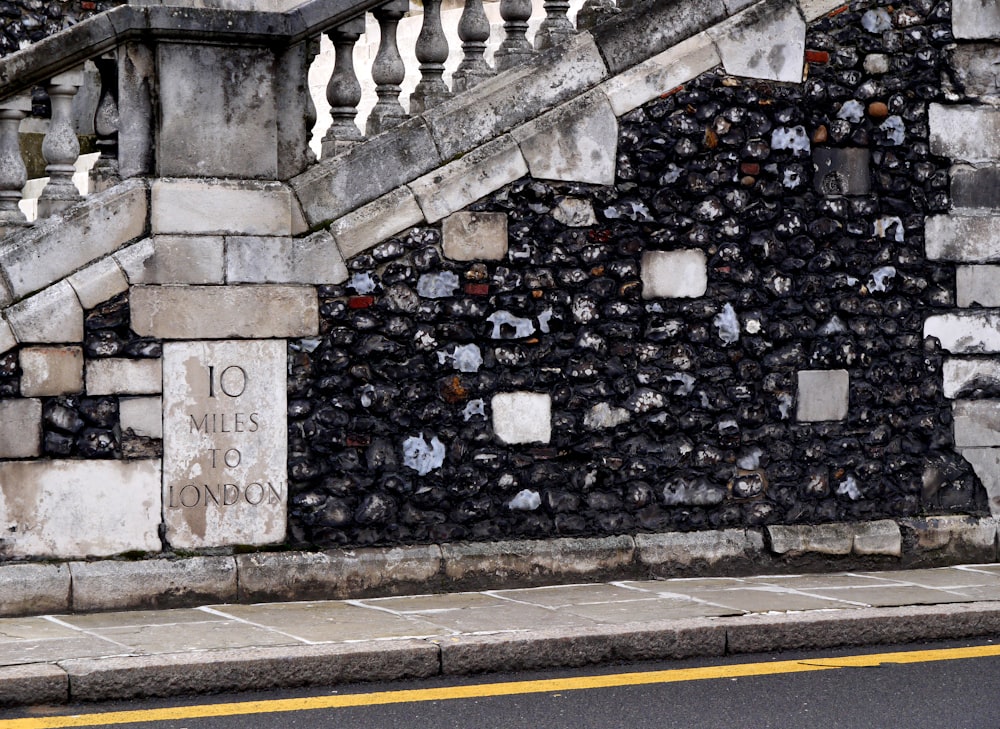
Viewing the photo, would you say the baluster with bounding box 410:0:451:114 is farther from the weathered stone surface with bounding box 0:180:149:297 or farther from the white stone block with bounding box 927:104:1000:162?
the white stone block with bounding box 927:104:1000:162

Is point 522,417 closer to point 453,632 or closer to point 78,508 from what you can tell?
point 453,632

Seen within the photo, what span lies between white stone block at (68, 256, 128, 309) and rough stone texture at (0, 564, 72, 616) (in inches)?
45.5

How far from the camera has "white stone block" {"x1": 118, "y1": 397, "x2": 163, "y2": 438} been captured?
6.48m

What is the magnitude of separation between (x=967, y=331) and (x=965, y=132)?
3.51 feet

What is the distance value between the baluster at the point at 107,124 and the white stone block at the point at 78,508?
128 centimetres

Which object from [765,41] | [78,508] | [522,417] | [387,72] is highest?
[765,41]

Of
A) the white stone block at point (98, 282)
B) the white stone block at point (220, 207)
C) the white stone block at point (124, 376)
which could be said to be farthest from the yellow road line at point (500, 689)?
the white stone block at point (220, 207)

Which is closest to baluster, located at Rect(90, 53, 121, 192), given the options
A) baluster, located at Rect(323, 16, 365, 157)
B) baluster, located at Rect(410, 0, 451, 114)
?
baluster, located at Rect(323, 16, 365, 157)

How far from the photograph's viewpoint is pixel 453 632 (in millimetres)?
5891

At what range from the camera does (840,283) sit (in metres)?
7.68

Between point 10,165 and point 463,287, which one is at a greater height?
point 10,165

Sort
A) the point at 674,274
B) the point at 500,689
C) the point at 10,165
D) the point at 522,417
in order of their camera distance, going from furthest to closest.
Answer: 1. the point at 674,274
2. the point at 522,417
3. the point at 10,165
4. the point at 500,689

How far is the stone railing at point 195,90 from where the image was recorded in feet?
21.0

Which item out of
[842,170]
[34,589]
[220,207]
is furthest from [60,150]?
[842,170]
